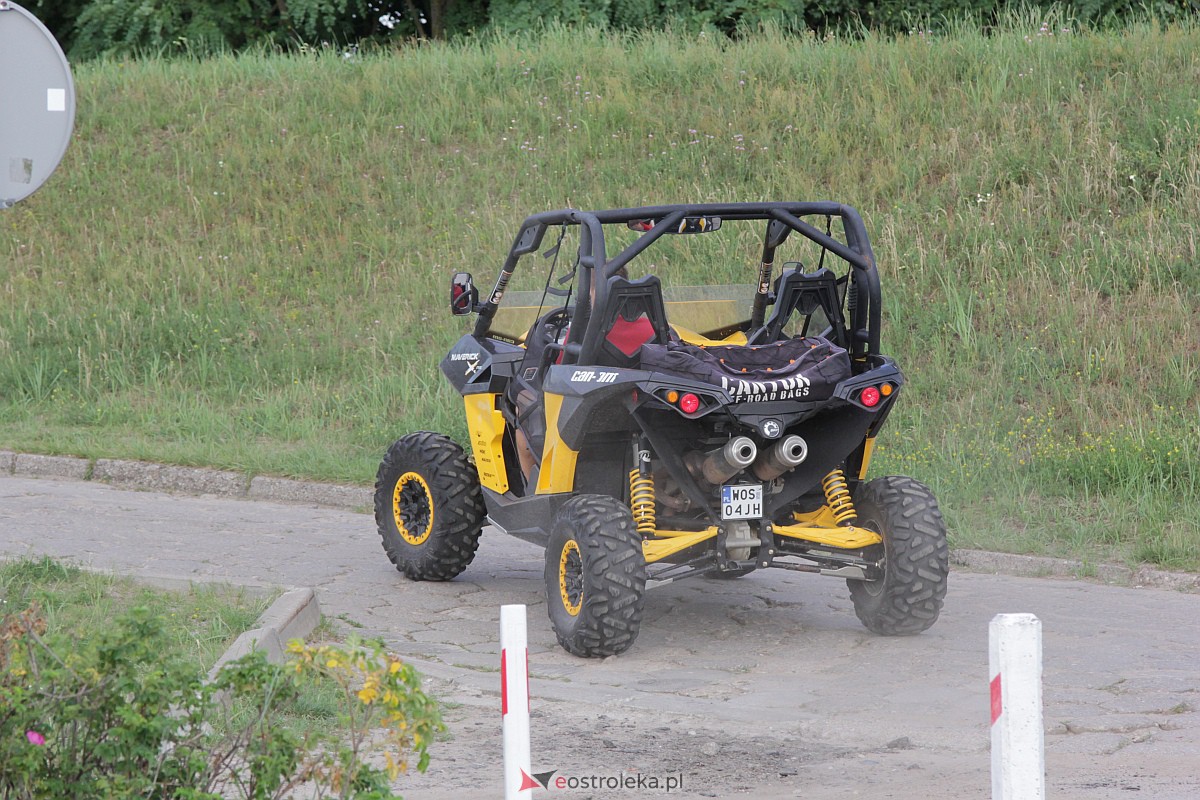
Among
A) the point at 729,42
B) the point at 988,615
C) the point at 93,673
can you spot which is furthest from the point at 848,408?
the point at 729,42

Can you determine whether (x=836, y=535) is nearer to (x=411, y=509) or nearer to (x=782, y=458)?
(x=782, y=458)

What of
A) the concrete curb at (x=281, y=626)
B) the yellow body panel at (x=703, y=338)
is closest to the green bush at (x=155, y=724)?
the concrete curb at (x=281, y=626)

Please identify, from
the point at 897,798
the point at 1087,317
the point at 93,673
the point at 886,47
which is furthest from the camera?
the point at 886,47

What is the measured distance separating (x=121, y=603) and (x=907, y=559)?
12.0 ft

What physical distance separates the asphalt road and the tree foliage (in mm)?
11970

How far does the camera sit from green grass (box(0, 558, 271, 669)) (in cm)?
604

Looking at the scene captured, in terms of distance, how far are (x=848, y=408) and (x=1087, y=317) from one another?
5533 millimetres

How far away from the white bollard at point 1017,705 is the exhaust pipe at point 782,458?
10.9 feet

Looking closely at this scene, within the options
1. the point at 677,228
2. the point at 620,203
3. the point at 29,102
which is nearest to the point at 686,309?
the point at 677,228

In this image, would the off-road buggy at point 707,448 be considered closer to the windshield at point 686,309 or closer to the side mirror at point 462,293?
the windshield at point 686,309

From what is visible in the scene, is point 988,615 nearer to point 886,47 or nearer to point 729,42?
point 886,47

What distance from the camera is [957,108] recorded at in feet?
48.8

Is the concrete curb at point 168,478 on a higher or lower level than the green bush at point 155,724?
lower

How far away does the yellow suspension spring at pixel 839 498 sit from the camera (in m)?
6.89
